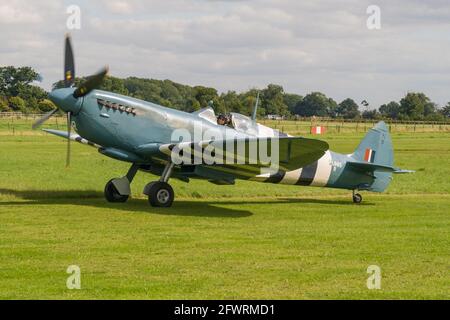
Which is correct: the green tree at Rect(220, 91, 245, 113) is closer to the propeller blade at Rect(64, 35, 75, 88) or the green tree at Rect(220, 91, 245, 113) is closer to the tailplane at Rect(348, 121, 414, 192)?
the tailplane at Rect(348, 121, 414, 192)

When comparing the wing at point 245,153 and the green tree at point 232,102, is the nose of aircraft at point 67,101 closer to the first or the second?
the wing at point 245,153

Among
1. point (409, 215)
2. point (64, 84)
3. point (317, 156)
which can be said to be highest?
point (64, 84)

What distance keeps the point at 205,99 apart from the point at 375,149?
6.18 meters

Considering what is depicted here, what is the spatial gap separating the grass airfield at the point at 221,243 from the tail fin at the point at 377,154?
0.61 meters

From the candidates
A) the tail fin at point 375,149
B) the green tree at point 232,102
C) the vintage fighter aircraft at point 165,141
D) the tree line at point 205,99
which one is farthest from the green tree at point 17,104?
the vintage fighter aircraft at point 165,141

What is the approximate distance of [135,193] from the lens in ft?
69.2

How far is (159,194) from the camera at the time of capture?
58.4 feet

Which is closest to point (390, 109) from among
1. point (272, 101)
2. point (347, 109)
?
point (347, 109)

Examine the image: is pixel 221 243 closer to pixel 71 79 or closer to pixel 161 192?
pixel 161 192

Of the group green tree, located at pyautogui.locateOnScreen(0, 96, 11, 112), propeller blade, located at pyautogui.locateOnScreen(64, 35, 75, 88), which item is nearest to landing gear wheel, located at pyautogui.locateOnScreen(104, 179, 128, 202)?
propeller blade, located at pyautogui.locateOnScreen(64, 35, 75, 88)
